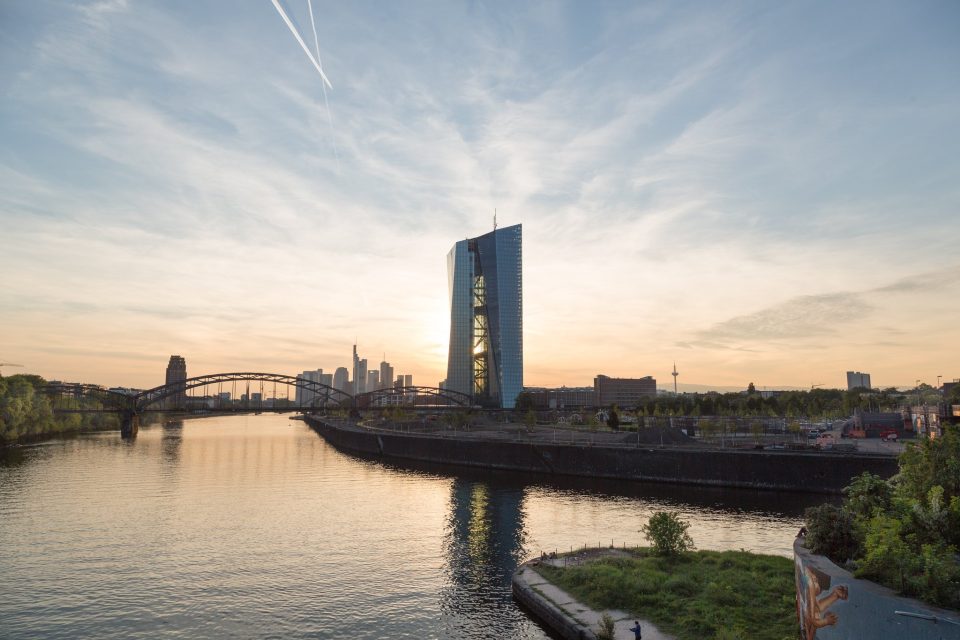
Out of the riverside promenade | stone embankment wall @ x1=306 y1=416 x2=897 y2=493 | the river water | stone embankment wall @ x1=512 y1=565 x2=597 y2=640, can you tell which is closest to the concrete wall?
the riverside promenade

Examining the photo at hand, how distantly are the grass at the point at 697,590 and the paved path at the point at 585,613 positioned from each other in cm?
43

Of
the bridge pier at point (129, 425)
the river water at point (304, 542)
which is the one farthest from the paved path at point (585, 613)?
the bridge pier at point (129, 425)

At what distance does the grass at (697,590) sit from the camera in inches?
885

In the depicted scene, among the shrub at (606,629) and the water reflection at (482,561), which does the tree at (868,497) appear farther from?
the water reflection at (482,561)

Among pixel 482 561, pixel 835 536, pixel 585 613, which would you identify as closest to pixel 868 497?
pixel 835 536

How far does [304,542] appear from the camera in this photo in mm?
45406

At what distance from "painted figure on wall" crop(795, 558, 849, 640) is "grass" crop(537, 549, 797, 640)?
2394 millimetres

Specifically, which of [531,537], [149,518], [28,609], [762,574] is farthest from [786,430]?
[28,609]

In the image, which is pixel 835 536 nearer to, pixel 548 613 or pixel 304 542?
pixel 548 613

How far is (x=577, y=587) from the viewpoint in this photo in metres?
28.7

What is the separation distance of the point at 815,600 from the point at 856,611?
2.13 meters

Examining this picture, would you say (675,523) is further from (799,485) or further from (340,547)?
(799,485)

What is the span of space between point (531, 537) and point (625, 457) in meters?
34.8

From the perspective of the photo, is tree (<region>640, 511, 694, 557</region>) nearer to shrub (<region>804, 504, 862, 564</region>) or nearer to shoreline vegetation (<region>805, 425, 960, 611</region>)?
shoreline vegetation (<region>805, 425, 960, 611</region>)
